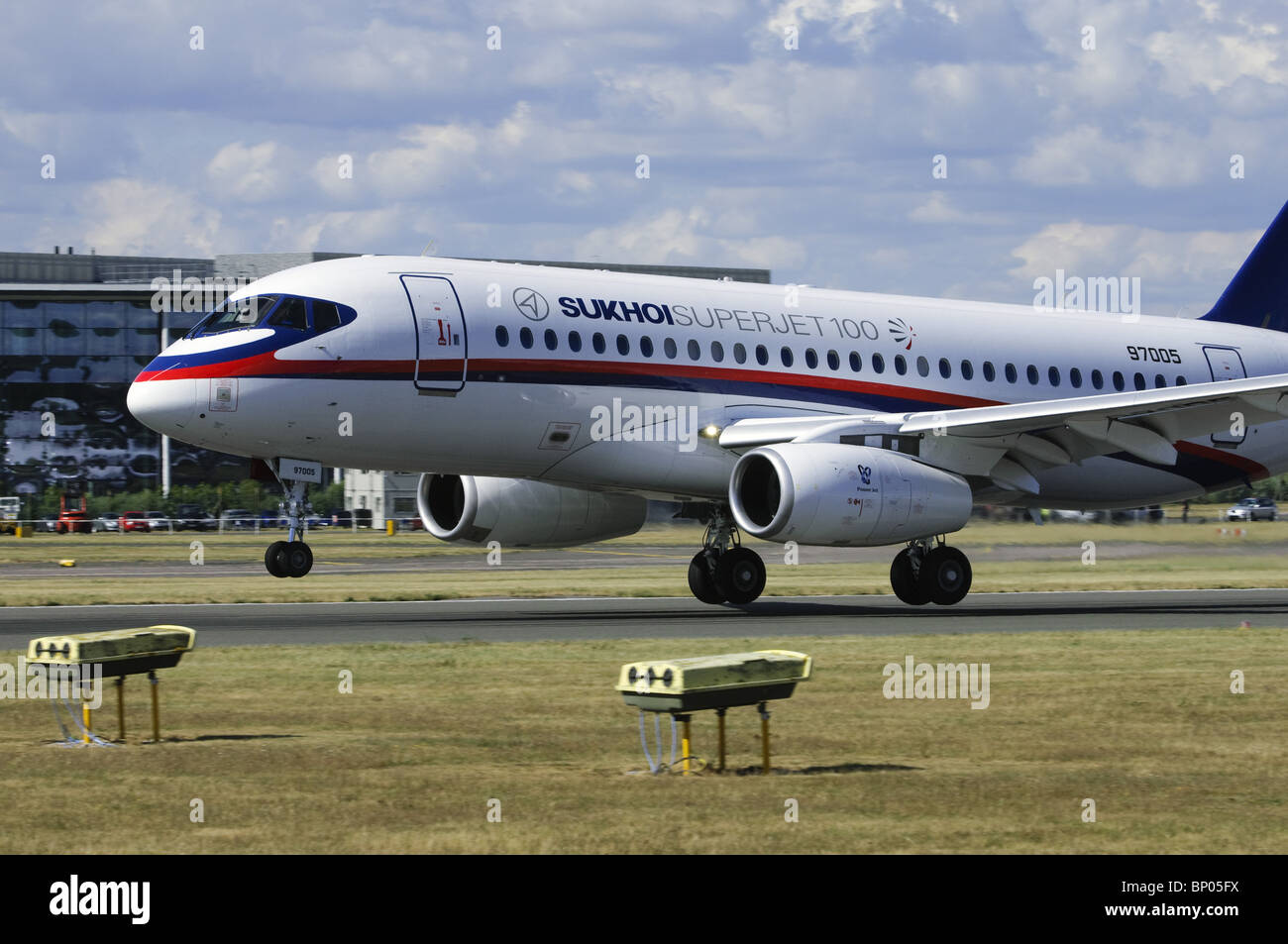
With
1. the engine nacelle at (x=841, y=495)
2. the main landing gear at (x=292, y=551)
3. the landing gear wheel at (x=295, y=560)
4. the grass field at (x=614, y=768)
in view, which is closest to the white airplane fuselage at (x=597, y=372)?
the main landing gear at (x=292, y=551)

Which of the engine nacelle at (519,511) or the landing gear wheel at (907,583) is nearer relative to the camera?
the landing gear wheel at (907,583)

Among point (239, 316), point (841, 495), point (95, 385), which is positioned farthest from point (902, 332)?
point (95, 385)

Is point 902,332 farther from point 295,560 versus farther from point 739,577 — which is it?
point 295,560

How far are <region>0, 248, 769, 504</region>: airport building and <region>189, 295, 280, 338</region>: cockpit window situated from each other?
6195cm

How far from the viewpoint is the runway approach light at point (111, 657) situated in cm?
1303

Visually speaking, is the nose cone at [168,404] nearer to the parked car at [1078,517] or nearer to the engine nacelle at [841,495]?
the engine nacelle at [841,495]

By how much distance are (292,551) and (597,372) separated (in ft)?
17.9

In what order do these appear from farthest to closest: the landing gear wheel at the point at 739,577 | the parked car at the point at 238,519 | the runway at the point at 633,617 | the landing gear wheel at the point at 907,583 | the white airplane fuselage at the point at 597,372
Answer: the parked car at the point at 238,519 → the landing gear wheel at the point at 739,577 → the landing gear wheel at the point at 907,583 → the white airplane fuselage at the point at 597,372 → the runway at the point at 633,617

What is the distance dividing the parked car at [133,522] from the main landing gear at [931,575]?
58.4 metres

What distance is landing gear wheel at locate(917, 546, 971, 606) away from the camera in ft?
88.1

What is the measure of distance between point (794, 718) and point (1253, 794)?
424 cm

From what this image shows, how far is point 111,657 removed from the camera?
13188mm

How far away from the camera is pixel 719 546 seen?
94.7 feet

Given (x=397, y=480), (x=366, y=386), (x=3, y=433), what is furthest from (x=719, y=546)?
(x=3, y=433)
